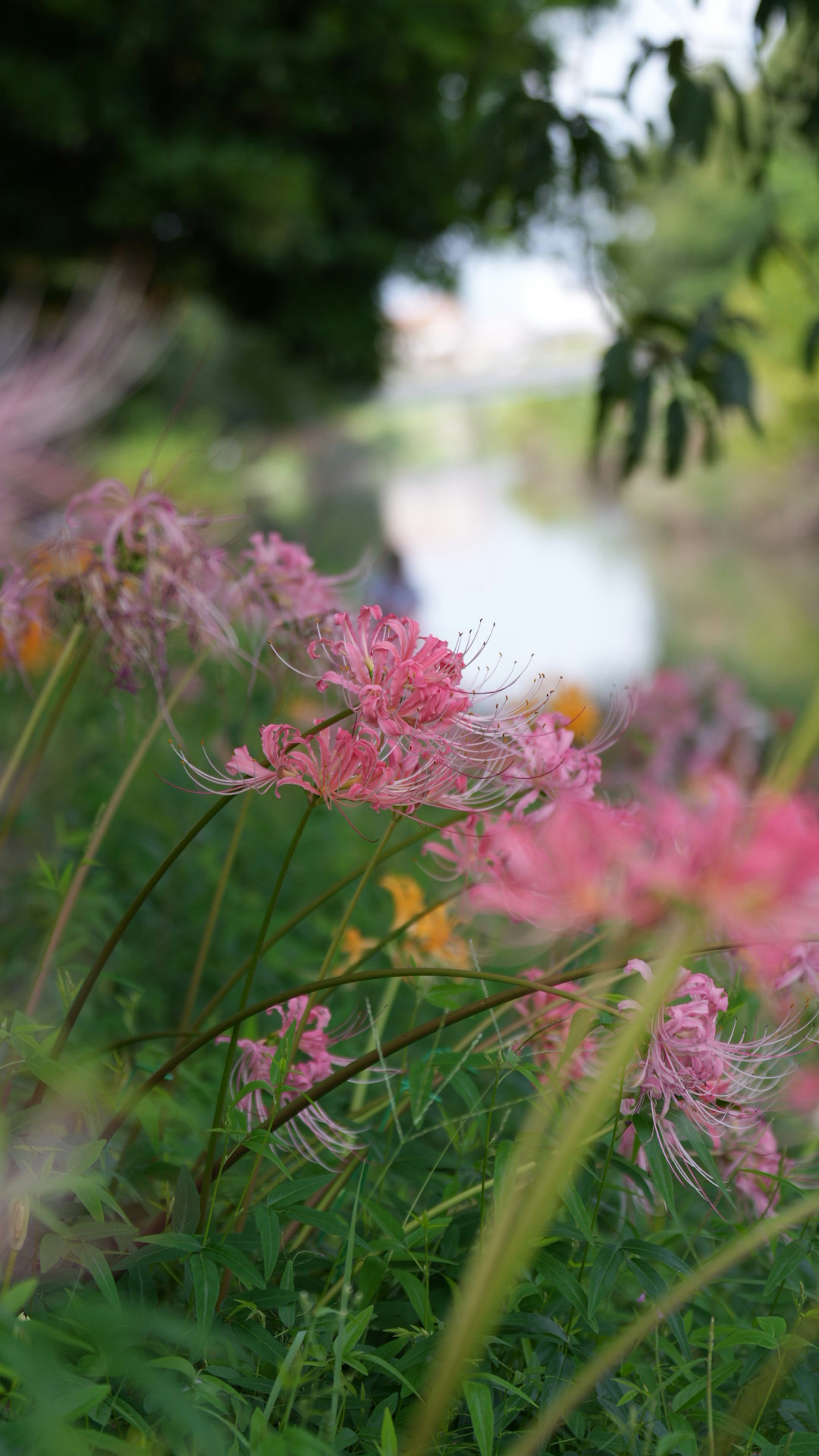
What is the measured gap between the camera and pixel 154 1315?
756 millimetres

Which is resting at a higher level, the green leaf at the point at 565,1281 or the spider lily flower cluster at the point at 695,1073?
the spider lily flower cluster at the point at 695,1073

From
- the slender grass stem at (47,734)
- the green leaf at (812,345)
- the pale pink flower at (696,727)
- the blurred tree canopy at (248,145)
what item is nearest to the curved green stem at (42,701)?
the slender grass stem at (47,734)

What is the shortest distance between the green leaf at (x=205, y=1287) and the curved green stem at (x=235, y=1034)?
0.15ft

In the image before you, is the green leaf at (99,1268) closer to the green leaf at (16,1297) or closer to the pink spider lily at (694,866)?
the green leaf at (16,1297)

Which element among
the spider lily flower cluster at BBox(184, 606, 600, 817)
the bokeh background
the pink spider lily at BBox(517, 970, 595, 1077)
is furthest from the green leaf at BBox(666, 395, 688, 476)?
the spider lily flower cluster at BBox(184, 606, 600, 817)

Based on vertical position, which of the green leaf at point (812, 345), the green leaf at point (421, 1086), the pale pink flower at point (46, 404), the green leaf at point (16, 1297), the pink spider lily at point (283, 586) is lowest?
the green leaf at point (16, 1297)

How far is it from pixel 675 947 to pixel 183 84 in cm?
921

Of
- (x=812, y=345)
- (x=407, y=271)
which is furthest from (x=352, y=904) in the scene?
(x=407, y=271)

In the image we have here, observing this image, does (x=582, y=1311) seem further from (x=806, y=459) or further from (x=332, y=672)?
(x=806, y=459)

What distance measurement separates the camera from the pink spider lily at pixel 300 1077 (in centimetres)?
104

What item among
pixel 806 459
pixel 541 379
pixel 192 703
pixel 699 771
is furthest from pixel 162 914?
pixel 541 379

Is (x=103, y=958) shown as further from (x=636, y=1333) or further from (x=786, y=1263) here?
(x=786, y=1263)

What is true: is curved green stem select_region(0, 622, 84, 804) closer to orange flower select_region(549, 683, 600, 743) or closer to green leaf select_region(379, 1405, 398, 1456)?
green leaf select_region(379, 1405, 398, 1456)

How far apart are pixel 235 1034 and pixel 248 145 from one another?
854 centimetres
